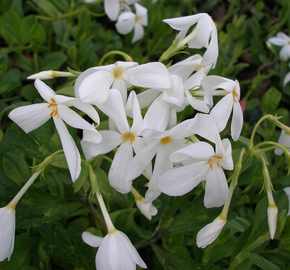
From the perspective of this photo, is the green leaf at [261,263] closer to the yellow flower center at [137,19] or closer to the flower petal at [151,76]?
the flower petal at [151,76]

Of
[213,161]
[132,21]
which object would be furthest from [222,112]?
[132,21]

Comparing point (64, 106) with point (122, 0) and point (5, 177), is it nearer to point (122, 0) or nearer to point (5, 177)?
point (5, 177)

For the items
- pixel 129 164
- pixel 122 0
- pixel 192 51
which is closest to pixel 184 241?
pixel 129 164

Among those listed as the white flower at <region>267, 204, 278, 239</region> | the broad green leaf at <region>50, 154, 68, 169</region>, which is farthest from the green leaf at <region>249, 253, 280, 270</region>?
the broad green leaf at <region>50, 154, 68, 169</region>

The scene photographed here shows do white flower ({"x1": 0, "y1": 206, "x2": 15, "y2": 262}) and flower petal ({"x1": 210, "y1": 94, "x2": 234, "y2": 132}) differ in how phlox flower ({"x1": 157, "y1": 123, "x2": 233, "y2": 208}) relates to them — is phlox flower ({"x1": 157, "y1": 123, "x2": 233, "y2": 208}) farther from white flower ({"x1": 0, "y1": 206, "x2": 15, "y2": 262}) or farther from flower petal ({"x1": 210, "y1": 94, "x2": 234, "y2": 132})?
white flower ({"x1": 0, "y1": 206, "x2": 15, "y2": 262})

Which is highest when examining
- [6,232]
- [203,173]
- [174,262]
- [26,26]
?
[26,26]

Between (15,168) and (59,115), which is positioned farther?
(15,168)

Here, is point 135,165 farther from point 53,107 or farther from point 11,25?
point 11,25
